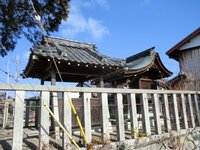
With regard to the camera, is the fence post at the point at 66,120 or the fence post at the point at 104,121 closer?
the fence post at the point at 66,120

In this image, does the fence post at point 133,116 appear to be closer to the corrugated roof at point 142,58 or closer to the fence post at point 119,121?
the fence post at point 119,121

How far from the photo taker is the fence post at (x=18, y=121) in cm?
256

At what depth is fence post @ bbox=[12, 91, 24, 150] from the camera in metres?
2.56

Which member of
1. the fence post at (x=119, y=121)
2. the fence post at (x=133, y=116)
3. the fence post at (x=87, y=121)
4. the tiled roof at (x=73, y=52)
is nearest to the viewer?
the fence post at (x=87, y=121)

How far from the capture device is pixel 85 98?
3.31 m

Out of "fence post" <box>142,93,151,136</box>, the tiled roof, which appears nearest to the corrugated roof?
the tiled roof

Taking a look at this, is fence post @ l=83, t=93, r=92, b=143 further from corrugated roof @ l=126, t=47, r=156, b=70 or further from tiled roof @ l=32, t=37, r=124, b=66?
corrugated roof @ l=126, t=47, r=156, b=70

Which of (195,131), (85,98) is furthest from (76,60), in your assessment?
(195,131)

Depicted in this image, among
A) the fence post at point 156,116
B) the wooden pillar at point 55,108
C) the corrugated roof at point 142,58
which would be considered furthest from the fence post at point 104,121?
the corrugated roof at point 142,58

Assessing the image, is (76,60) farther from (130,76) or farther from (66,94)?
(130,76)

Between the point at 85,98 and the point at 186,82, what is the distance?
10.5m

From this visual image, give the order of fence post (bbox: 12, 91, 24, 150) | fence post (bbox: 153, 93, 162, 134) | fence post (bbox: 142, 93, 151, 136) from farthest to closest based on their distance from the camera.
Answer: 1. fence post (bbox: 153, 93, 162, 134)
2. fence post (bbox: 142, 93, 151, 136)
3. fence post (bbox: 12, 91, 24, 150)

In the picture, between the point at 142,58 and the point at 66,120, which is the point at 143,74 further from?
the point at 66,120

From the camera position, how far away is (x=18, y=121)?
264cm
